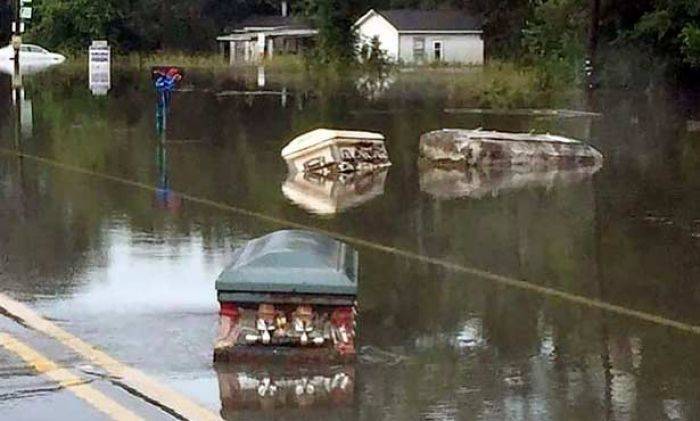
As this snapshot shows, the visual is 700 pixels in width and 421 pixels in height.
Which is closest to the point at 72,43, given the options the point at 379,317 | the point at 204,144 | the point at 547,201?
the point at 204,144

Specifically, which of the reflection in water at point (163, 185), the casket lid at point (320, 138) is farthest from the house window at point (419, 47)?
the casket lid at point (320, 138)

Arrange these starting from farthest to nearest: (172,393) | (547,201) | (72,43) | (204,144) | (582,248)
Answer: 1. (72,43)
2. (204,144)
3. (547,201)
4. (582,248)
5. (172,393)

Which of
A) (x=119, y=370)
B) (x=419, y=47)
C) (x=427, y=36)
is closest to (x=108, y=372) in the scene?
(x=119, y=370)

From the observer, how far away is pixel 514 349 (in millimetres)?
7320

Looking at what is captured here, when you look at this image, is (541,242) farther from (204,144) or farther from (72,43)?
(72,43)

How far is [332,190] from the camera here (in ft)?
47.4

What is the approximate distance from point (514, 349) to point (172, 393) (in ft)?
6.41

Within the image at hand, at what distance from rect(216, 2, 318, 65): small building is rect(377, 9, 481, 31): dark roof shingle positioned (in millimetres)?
7710

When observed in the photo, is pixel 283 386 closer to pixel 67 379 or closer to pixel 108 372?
pixel 108 372

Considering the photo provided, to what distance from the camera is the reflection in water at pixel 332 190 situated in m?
13.1

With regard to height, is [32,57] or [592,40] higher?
[592,40]

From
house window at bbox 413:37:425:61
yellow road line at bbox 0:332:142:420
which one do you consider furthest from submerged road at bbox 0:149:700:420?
house window at bbox 413:37:425:61

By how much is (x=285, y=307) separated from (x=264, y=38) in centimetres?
8188

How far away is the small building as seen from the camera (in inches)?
3342
